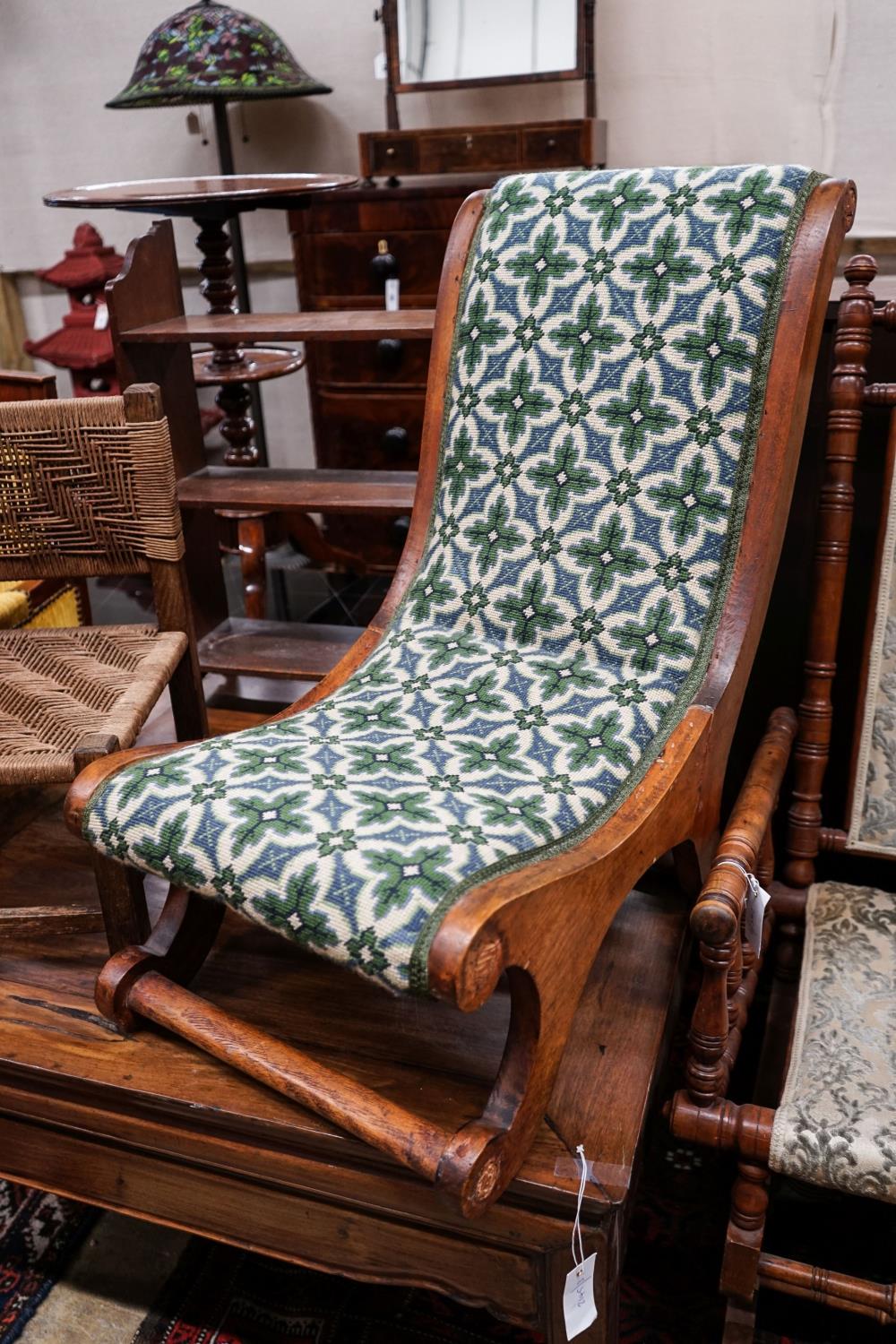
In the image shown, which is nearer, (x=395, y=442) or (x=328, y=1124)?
(x=328, y=1124)

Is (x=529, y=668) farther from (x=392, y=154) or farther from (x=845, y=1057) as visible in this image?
(x=392, y=154)

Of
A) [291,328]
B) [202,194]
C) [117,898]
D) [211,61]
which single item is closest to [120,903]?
[117,898]

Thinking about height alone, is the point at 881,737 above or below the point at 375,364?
below

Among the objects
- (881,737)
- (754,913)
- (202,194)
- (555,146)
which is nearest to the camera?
(754,913)

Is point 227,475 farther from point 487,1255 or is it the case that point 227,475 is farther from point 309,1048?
point 487,1255

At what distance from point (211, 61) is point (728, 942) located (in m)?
2.76

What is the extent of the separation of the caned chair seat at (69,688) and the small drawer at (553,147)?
1.89m

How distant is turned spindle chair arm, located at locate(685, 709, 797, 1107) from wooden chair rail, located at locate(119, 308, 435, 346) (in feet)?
2.81

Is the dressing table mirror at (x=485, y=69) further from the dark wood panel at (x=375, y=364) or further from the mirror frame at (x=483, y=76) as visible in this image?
the dark wood panel at (x=375, y=364)

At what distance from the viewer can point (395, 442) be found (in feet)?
10.6

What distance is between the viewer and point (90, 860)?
5.64ft

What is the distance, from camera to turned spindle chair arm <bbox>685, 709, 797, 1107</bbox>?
110 cm

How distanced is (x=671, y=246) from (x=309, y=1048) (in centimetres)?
104

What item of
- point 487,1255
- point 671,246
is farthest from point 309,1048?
point 671,246
